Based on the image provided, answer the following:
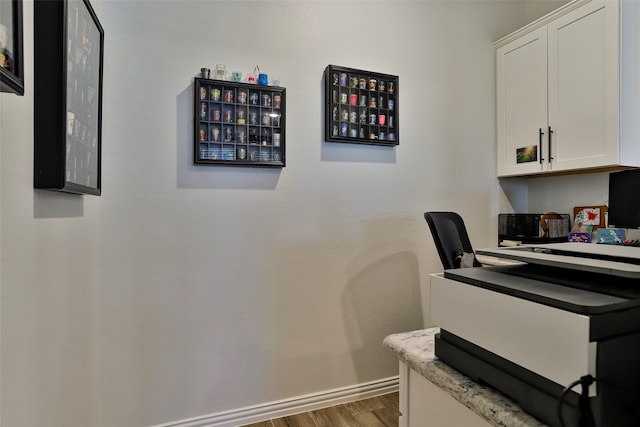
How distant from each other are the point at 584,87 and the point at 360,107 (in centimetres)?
130

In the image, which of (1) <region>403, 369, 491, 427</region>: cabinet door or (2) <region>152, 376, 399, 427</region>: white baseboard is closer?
(1) <region>403, 369, 491, 427</region>: cabinet door

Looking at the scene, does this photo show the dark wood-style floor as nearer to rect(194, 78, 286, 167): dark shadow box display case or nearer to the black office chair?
the black office chair

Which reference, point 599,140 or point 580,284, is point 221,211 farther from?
point 599,140

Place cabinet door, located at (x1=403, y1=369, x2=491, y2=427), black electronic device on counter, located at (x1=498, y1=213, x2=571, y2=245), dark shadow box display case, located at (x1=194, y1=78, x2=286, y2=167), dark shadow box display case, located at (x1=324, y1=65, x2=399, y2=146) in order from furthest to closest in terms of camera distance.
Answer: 1. black electronic device on counter, located at (x1=498, y1=213, x2=571, y2=245)
2. dark shadow box display case, located at (x1=324, y1=65, x2=399, y2=146)
3. dark shadow box display case, located at (x1=194, y1=78, x2=286, y2=167)
4. cabinet door, located at (x1=403, y1=369, x2=491, y2=427)

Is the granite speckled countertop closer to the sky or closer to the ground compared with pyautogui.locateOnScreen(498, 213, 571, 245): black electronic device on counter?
closer to the ground

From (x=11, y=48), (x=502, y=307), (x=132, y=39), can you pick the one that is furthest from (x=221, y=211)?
(x=502, y=307)

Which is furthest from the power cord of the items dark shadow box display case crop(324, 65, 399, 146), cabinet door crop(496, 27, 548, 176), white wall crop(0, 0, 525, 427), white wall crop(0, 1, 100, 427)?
cabinet door crop(496, 27, 548, 176)

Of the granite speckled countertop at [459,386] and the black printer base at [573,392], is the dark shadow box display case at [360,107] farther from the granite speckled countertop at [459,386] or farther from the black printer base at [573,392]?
the black printer base at [573,392]

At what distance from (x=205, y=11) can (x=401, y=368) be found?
1.94m

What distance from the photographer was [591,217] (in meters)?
2.26

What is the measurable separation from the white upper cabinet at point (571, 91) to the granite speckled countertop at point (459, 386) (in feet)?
6.12

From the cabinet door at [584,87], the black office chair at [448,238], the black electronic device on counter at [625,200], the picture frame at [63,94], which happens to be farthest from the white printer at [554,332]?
the cabinet door at [584,87]

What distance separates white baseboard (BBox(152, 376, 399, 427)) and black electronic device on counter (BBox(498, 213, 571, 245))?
130 cm

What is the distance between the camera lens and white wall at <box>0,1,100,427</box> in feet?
2.38
